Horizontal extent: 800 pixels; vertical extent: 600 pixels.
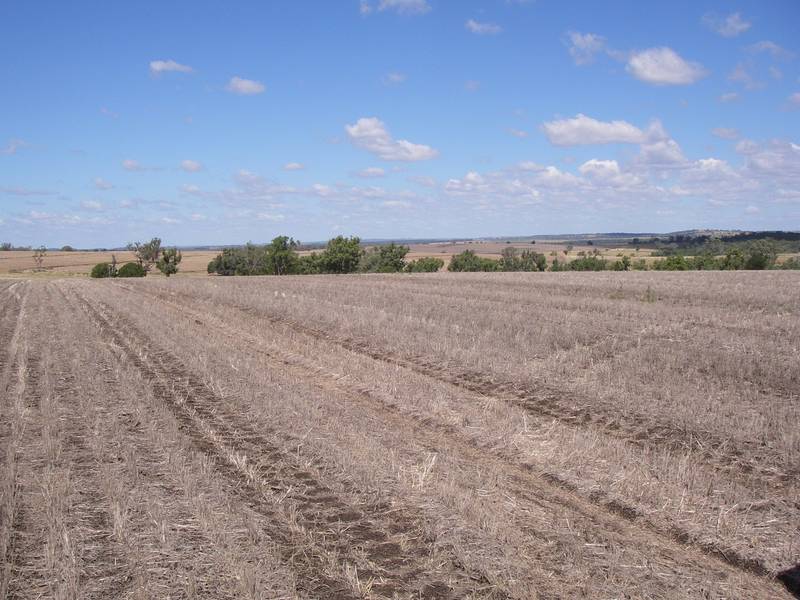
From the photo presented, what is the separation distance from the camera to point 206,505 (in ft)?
21.2

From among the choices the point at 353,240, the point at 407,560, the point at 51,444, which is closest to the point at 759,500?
the point at 407,560

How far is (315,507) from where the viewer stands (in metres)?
6.55

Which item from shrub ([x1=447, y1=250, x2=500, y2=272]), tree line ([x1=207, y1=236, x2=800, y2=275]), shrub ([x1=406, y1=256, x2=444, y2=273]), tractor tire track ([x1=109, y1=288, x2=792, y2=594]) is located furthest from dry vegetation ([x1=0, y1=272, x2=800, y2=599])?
shrub ([x1=447, y1=250, x2=500, y2=272])

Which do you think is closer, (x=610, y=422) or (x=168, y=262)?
(x=610, y=422)

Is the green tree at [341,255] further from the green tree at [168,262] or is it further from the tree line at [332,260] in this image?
the green tree at [168,262]

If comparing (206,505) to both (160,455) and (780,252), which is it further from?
(780,252)

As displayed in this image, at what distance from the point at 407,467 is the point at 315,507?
1559mm

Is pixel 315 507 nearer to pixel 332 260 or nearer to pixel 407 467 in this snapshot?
pixel 407 467

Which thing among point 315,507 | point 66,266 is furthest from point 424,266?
point 315,507

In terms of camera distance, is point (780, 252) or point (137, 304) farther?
point (780, 252)

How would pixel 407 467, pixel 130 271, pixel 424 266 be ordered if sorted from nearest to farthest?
1. pixel 407 467
2. pixel 130 271
3. pixel 424 266

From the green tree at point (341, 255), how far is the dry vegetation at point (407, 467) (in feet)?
263

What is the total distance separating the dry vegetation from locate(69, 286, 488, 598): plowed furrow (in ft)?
0.11

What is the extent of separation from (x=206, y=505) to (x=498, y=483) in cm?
337
